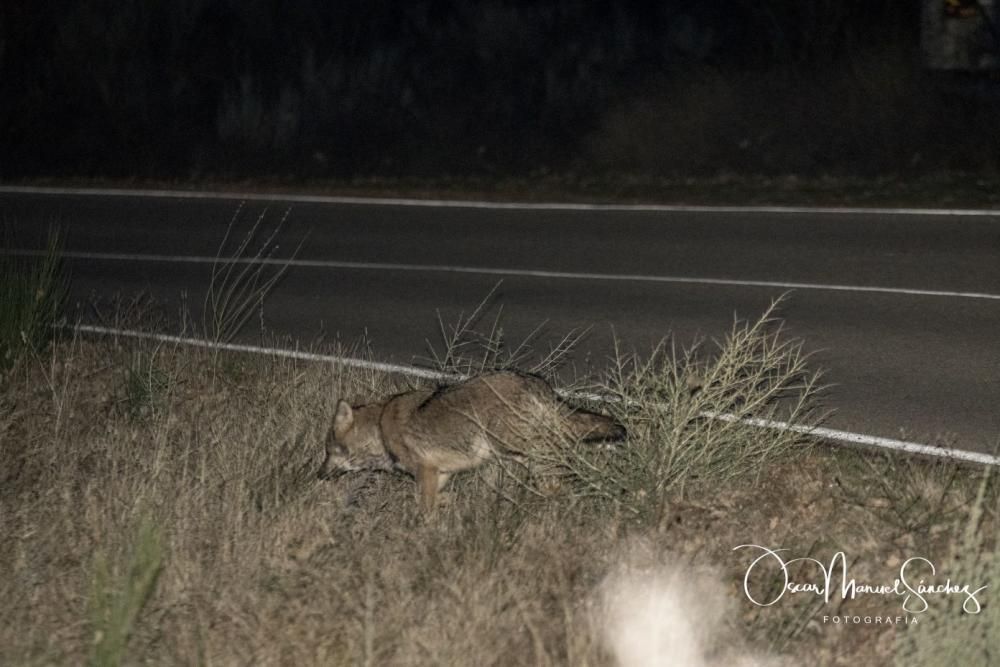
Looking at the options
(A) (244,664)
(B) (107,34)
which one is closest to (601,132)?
(B) (107,34)

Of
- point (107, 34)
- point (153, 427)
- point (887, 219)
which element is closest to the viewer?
point (153, 427)

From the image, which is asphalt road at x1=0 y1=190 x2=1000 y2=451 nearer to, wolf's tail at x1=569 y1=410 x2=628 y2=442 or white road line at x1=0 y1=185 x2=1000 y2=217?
white road line at x1=0 y1=185 x2=1000 y2=217

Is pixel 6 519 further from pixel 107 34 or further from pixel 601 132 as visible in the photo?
pixel 107 34

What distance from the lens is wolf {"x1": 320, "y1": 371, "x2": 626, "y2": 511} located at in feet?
21.7

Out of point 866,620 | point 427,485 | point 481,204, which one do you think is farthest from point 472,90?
point 866,620

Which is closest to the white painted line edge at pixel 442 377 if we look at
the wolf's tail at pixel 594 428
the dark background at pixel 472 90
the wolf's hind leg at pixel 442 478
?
the wolf's tail at pixel 594 428

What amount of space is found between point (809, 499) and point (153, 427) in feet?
11.3

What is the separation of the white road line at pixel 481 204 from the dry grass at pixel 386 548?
875 centimetres

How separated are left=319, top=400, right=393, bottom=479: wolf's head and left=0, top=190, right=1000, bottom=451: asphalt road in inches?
105

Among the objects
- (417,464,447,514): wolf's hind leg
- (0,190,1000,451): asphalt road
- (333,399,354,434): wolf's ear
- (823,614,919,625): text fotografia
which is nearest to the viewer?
(823,614,919,625): text fotografia

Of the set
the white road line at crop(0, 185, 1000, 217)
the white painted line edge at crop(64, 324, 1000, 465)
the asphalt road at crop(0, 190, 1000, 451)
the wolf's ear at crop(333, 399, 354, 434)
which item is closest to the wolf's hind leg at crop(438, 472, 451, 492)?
the wolf's ear at crop(333, 399, 354, 434)

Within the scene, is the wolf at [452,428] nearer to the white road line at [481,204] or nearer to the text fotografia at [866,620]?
the text fotografia at [866,620]

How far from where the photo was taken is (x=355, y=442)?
7.14m

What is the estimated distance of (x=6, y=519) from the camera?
22.4 ft
